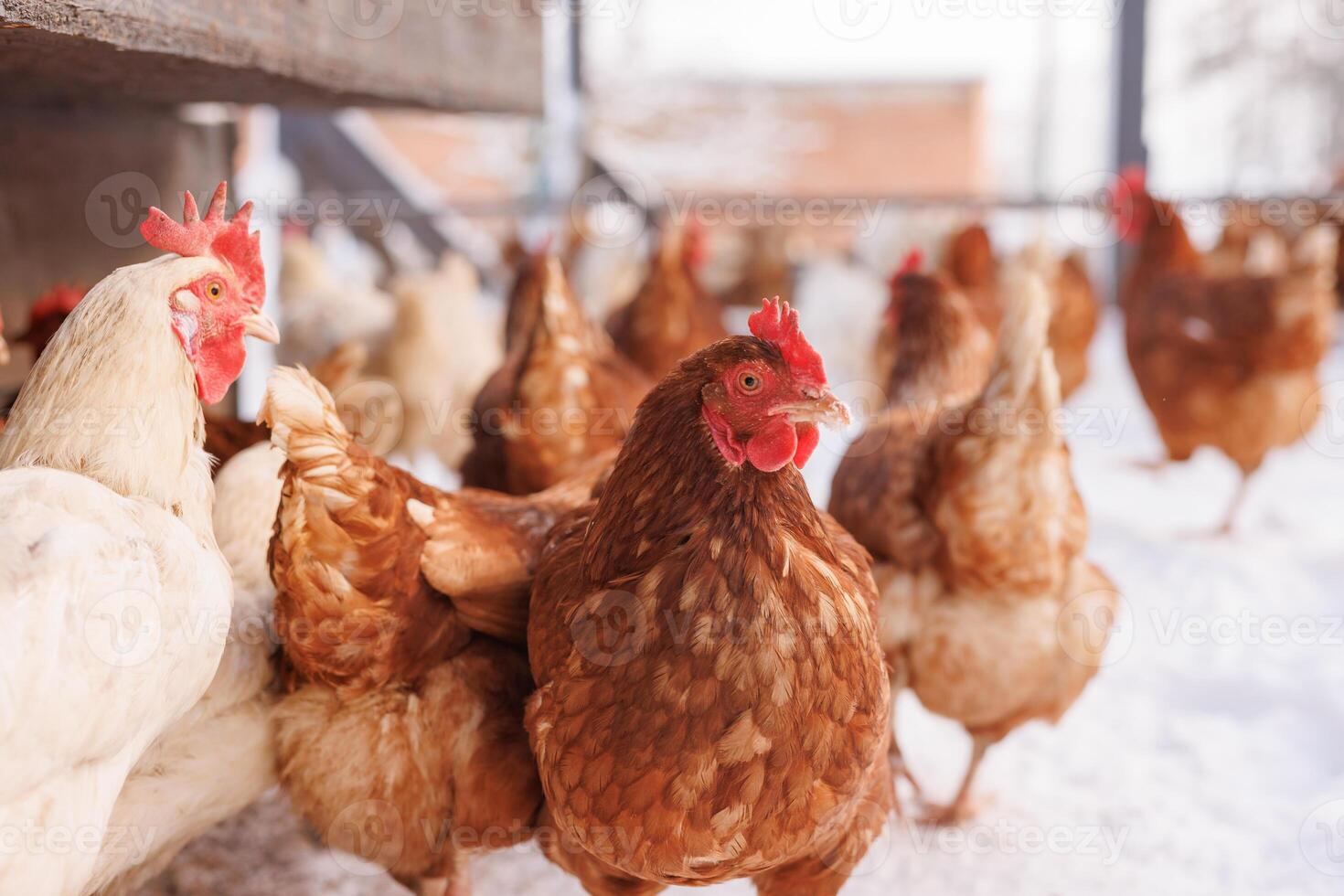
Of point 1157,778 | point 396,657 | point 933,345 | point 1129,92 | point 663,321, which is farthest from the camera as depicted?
point 1129,92

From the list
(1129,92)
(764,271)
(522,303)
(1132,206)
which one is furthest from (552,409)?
(1129,92)

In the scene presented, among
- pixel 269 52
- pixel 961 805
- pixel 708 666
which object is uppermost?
pixel 269 52

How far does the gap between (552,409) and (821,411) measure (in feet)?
4.87

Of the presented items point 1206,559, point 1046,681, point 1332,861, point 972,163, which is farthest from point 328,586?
point 972,163

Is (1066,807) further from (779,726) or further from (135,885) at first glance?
(135,885)

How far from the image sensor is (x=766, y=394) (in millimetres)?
1366

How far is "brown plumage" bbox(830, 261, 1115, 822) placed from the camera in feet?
6.84

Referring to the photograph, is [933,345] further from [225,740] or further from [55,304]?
[55,304]

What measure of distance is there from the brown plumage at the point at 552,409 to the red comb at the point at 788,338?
52.8 inches

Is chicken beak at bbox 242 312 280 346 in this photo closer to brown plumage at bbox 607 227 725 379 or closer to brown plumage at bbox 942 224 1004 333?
brown plumage at bbox 607 227 725 379

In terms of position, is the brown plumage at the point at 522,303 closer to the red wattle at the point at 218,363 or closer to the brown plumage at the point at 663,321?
the brown plumage at the point at 663,321

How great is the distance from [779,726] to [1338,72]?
35.8 feet

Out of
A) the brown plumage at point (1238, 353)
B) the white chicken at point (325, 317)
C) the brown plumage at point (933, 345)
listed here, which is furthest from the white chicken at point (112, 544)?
the brown plumage at point (1238, 353)

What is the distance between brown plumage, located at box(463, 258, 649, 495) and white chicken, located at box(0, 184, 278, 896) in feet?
3.89
